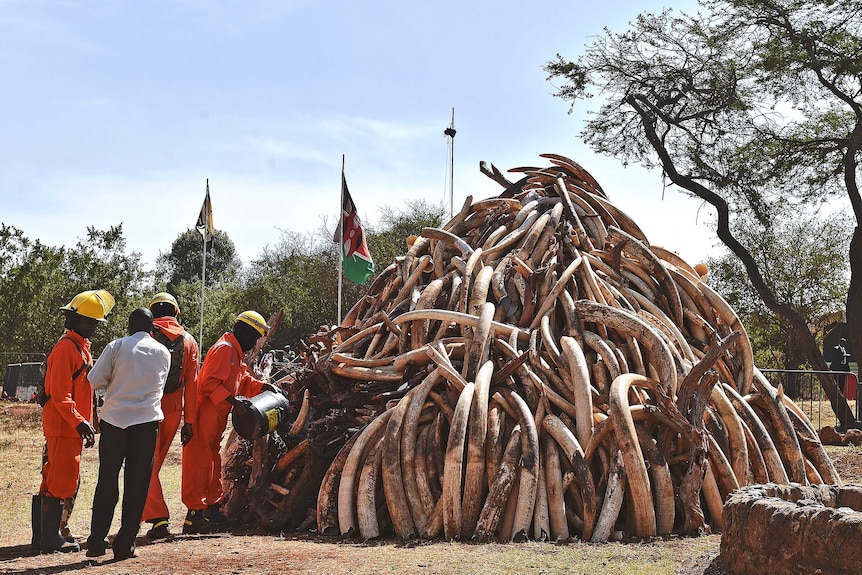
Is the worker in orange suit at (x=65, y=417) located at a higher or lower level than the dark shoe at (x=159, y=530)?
higher

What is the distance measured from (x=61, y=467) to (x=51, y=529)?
0.40m

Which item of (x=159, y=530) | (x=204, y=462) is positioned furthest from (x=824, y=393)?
(x=159, y=530)

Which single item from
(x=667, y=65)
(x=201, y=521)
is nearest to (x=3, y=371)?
(x=667, y=65)

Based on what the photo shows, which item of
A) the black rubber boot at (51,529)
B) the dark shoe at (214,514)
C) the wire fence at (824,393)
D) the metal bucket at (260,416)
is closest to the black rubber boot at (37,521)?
the black rubber boot at (51,529)

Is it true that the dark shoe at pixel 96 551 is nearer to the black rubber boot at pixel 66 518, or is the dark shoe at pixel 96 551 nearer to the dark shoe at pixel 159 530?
the black rubber boot at pixel 66 518

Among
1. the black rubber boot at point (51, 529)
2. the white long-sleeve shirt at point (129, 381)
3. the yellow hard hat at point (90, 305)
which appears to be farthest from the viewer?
the yellow hard hat at point (90, 305)

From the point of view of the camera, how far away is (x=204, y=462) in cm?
662

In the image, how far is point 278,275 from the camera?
37.2 m

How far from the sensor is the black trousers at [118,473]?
571 cm

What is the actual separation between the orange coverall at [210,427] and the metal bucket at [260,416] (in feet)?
0.53

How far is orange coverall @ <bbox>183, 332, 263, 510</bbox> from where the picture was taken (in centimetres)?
658

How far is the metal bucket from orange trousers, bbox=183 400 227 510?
0.18 meters

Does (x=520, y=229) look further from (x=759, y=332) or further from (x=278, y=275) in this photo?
(x=278, y=275)

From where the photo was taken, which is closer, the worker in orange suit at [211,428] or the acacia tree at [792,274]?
the worker in orange suit at [211,428]
